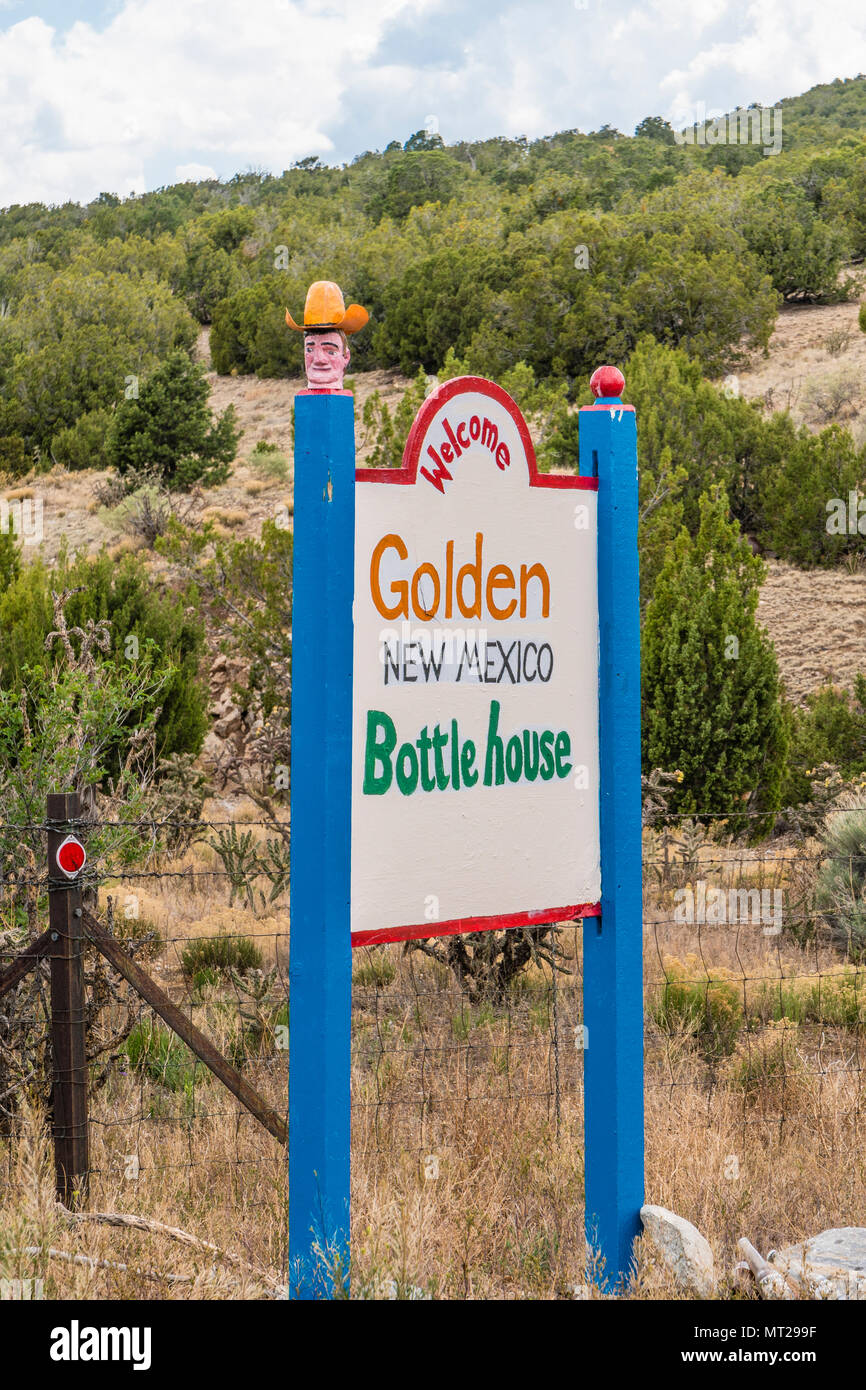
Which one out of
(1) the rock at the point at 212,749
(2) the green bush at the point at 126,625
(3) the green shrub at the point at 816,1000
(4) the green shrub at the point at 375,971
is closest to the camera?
(3) the green shrub at the point at 816,1000

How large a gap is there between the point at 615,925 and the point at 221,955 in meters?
3.98

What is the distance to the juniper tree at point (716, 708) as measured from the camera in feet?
37.7

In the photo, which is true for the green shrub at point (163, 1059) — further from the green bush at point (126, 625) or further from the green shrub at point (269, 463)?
the green shrub at point (269, 463)

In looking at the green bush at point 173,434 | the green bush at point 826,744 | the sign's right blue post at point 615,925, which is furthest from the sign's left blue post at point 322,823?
the green bush at point 173,434

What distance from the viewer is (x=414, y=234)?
3275cm

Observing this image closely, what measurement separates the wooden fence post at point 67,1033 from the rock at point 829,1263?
2.09 meters

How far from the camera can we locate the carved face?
114 inches

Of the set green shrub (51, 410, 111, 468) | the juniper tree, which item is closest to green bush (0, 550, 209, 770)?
the juniper tree

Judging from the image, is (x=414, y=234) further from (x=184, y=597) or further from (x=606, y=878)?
(x=606, y=878)

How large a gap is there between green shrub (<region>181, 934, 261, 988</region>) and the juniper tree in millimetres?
5405

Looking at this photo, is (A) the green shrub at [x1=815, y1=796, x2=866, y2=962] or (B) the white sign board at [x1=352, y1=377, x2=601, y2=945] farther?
(A) the green shrub at [x1=815, y1=796, x2=866, y2=962]

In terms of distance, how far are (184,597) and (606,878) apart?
12002 millimetres
